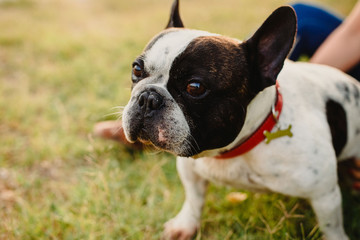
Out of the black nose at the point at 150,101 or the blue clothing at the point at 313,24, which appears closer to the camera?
the black nose at the point at 150,101

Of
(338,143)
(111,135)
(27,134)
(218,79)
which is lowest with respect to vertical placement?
(27,134)

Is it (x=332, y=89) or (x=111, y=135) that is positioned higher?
(x=332, y=89)

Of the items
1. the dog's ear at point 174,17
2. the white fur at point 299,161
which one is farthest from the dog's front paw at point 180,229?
the dog's ear at point 174,17

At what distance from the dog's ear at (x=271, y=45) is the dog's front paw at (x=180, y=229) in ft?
3.17

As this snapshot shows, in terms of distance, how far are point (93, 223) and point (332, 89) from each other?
5.30ft

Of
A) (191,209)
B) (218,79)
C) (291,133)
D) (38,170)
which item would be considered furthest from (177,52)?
(38,170)

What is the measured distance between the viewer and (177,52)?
1616mm

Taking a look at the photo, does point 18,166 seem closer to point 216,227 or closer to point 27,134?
point 27,134

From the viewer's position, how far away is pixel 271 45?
66.6 inches

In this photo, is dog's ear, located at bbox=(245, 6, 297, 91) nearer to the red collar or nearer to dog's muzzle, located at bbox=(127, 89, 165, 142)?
the red collar

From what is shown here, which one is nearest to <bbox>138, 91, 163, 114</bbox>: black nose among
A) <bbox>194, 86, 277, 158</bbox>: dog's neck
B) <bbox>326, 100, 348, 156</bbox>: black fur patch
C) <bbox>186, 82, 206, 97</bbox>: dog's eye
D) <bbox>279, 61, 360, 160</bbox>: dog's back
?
<bbox>186, 82, 206, 97</bbox>: dog's eye

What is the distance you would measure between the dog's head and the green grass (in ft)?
1.49

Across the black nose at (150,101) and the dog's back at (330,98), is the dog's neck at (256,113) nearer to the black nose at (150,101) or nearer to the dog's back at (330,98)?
the dog's back at (330,98)

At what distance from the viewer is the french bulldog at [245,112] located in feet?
5.26
